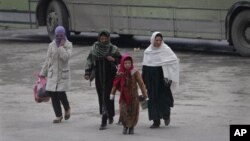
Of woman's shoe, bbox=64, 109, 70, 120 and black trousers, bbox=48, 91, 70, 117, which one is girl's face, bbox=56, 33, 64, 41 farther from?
woman's shoe, bbox=64, 109, 70, 120

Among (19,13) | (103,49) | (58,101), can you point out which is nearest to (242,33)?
(19,13)

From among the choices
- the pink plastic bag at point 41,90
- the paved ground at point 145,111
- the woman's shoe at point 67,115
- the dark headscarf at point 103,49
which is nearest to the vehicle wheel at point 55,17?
the paved ground at point 145,111

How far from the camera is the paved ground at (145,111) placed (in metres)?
11.6

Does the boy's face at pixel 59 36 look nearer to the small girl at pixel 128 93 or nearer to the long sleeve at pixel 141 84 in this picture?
the small girl at pixel 128 93

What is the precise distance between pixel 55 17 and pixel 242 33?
18.3ft

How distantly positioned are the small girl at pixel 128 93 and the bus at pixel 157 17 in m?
7.28

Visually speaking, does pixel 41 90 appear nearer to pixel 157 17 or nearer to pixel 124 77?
pixel 124 77

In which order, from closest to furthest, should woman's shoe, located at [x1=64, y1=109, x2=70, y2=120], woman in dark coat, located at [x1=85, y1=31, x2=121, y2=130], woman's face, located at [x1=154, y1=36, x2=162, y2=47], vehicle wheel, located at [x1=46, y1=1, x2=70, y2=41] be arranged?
woman's face, located at [x1=154, y1=36, x2=162, y2=47], woman in dark coat, located at [x1=85, y1=31, x2=121, y2=130], woman's shoe, located at [x1=64, y1=109, x2=70, y2=120], vehicle wheel, located at [x1=46, y1=1, x2=70, y2=41]

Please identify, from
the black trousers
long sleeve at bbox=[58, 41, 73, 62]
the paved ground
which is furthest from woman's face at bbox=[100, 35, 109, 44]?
the paved ground

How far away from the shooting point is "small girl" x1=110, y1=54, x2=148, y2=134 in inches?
455

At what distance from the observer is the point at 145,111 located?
13438 mm

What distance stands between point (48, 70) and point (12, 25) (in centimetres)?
1106

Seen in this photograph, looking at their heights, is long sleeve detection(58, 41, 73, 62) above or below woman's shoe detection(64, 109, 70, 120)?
above

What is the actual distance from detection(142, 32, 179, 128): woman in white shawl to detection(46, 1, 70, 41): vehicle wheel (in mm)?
10295
